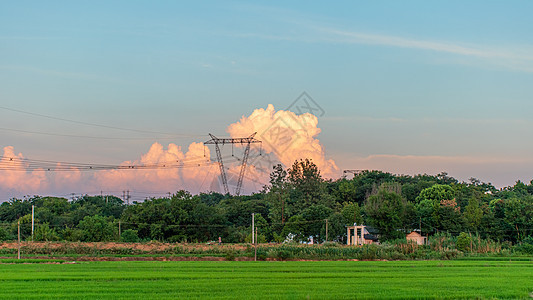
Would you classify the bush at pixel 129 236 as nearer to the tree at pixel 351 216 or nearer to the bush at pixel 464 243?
the tree at pixel 351 216

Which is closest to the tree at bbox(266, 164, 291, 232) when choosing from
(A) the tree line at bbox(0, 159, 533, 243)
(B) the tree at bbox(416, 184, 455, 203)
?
(A) the tree line at bbox(0, 159, 533, 243)

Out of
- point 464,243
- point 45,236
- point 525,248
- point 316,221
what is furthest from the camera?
point 316,221

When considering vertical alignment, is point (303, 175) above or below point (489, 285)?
above

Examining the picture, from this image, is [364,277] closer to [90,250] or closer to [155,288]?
[155,288]

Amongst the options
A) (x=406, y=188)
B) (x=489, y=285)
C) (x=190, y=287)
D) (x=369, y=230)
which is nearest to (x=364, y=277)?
(x=489, y=285)

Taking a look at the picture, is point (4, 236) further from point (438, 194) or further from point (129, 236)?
point (438, 194)

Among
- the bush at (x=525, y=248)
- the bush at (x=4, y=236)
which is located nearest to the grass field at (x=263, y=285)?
the bush at (x=525, y=248)

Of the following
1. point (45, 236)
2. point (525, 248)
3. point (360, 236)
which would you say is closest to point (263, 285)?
point (525, 248)

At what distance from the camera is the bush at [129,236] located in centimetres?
7800

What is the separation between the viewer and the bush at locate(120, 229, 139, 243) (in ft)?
256

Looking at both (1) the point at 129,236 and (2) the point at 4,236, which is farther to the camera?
(2) the point at 4,236

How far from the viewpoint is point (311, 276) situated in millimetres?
32469

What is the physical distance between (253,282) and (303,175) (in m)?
75.2

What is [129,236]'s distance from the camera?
78.4 m
